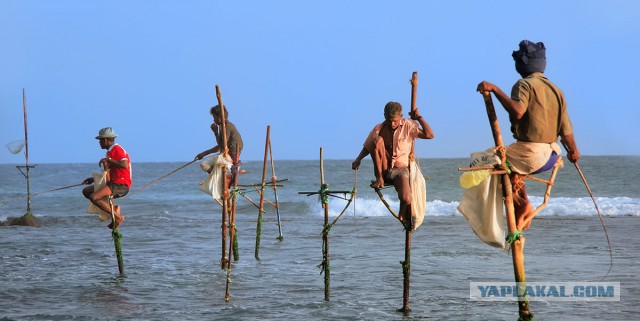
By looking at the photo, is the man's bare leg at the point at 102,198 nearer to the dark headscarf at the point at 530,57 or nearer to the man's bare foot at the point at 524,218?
the man's bare foot at the point at 524,218

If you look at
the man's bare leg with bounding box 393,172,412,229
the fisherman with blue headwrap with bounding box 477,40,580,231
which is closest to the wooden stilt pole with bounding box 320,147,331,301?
the man's bare leg with bounding box 393,172,412,229

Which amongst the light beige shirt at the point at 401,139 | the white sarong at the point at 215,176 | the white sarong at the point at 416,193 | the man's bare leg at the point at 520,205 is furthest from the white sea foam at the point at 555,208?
the man's bare leg at the point at 520,205

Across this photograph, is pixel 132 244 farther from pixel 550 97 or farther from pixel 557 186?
pixel 557 186

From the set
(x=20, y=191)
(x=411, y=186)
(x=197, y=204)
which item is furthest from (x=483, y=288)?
(x=20, y=191)

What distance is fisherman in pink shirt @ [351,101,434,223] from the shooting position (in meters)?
7.57

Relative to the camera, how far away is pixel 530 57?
5977mm

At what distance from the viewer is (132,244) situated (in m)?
16.9

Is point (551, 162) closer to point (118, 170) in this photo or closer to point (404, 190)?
point (404, 190)

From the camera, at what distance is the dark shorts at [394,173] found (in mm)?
7582

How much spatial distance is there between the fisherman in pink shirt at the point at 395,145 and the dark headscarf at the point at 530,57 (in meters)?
1.61

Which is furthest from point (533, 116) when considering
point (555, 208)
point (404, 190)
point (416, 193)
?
point (555, 208)

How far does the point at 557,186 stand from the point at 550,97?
31885 millimetres

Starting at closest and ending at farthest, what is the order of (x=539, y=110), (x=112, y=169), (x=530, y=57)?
(x=539, y=110) → (x=530, y=57) → (x=112, y=169)

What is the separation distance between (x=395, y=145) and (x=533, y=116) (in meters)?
1.97
